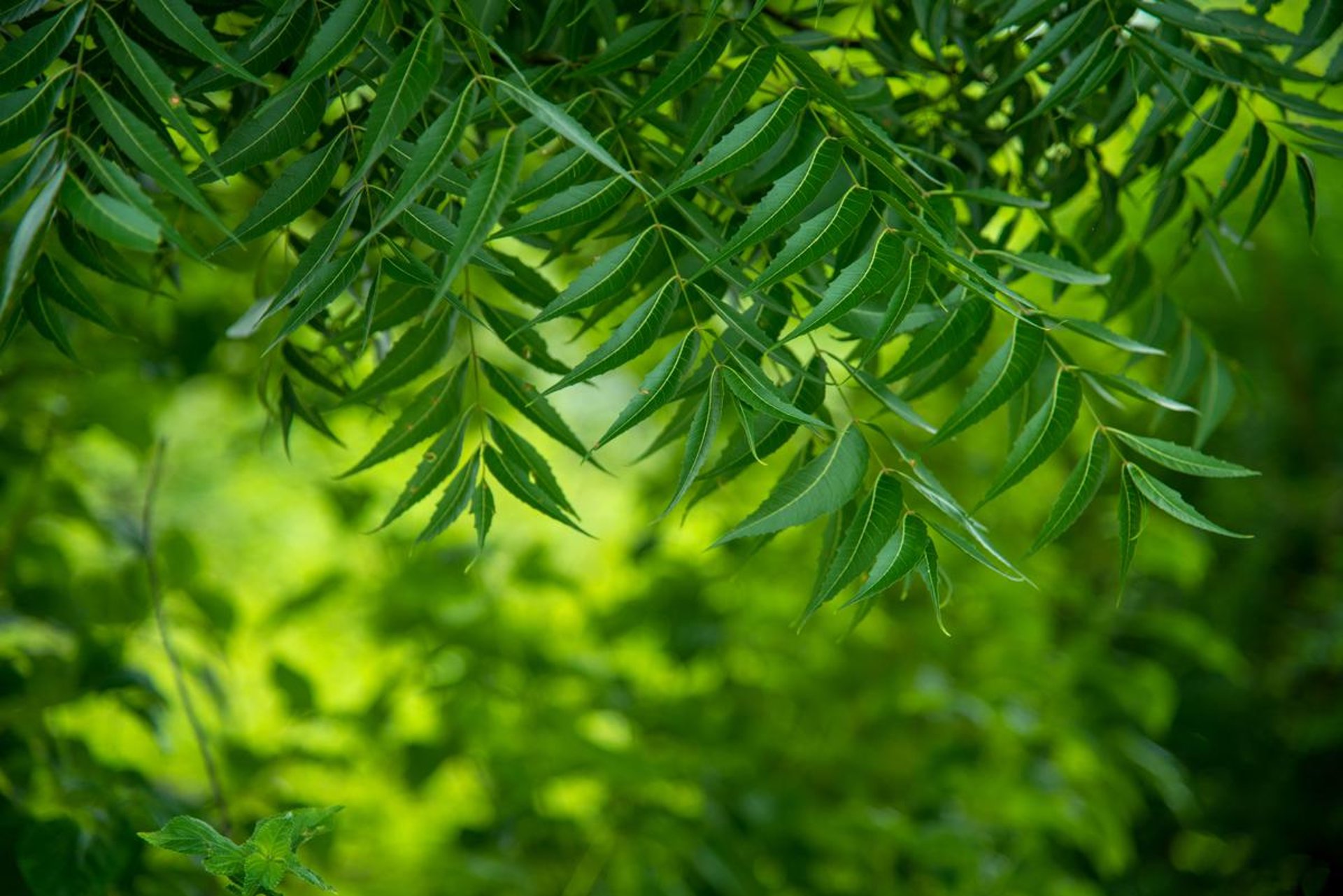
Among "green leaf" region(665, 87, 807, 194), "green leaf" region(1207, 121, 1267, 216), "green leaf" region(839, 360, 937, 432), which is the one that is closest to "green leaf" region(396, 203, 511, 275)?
"green leaf" region(665, 87, 807, 194)

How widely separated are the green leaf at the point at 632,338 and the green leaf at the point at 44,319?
0.30 metres

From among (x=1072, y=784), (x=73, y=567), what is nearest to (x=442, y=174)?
(x=73, y=567)

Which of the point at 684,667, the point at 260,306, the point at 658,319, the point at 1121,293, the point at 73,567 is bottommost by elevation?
the point at 73,567

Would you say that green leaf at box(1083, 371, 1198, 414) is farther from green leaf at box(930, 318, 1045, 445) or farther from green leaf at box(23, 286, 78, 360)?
green leaf at box(23, 286, 78, 360)

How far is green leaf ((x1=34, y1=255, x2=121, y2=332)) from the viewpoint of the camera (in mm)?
683

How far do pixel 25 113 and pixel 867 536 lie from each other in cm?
46

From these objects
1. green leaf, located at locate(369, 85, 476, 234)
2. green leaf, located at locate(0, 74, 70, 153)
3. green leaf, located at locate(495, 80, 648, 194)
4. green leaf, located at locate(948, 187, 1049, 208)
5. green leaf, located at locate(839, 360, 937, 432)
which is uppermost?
green leaf, located at locate(948, 187, 1049, 208)

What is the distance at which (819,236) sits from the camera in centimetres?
60

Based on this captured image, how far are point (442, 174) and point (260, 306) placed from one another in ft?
0.96

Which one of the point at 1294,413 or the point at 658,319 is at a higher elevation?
the point at 1294,413

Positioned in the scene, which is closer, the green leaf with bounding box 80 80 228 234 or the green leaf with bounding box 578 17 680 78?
the green leaf with bounding box 80 80 228 234

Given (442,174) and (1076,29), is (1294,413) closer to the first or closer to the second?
(1076,29)

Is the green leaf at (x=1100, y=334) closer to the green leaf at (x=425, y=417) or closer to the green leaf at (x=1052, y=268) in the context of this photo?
the green leaf at (x=1052, y=268)

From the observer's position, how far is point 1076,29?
0.78 metres
